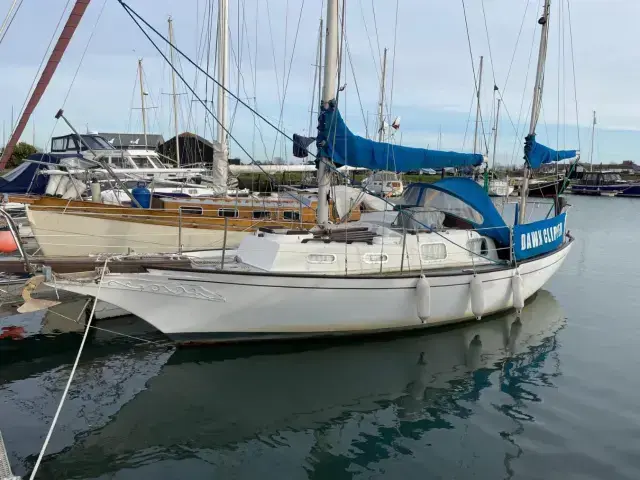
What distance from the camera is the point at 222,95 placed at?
16.8 m

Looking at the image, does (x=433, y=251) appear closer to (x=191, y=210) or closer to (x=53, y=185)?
(x=191, y=210)

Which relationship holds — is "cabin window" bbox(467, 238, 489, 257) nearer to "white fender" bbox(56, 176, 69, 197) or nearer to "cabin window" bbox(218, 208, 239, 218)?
"cabin window" bbox(218, 208, 239, 218)

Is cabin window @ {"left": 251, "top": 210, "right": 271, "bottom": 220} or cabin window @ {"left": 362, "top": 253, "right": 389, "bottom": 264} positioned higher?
cabin window @ {"left": 251, "top": 210, "right": 271, "bottom": 220}

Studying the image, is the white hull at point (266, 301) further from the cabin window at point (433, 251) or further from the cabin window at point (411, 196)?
the cabin window at point (411, 196)

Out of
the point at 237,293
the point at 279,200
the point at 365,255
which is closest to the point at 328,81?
the point at 365,255

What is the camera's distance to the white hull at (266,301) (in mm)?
8742

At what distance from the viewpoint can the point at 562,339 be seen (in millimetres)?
11008

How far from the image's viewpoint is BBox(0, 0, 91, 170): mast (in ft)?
18.7

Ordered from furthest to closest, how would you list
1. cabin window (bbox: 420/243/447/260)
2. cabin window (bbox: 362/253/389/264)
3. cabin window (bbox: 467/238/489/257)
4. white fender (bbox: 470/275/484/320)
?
1. cabin window (bbox: 467/238/489/257)
2. cabin window (bbox: 420/243/447/260)
3. white fender (bbox: 470/275/484/320)
4. cabin window (bbox: 362/253/389/264)

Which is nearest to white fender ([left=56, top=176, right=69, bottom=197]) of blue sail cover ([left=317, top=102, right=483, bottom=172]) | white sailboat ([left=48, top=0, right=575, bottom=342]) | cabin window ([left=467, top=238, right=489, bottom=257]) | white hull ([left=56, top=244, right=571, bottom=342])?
white sailboat ([left=48, top=0, right=575, bottom=342])

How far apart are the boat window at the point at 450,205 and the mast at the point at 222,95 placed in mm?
7322

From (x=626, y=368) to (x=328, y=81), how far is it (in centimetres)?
755

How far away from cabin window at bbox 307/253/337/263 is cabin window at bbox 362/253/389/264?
674 mm

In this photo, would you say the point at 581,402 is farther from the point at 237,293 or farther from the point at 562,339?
the point at 237,293
